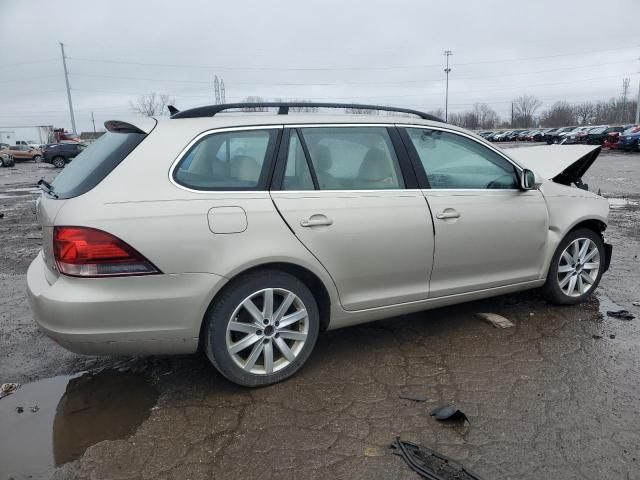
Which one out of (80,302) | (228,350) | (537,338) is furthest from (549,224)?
(80,302)

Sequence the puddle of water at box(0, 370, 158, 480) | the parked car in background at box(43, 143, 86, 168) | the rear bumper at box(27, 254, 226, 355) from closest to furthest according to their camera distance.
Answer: the puddle of water at box(0, 370, 158, 480) < the rear bumper at box(27, 254, 226, 355) < the parked car in background at box(43, 143, 86, 168)

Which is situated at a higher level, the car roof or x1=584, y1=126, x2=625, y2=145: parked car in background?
the car roof

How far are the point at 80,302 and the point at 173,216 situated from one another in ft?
2.21

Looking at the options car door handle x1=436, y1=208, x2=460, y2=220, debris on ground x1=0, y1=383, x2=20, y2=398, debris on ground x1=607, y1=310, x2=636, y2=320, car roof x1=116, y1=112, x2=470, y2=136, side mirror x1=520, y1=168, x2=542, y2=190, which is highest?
car roof x1=116, y1=112, x2=470, y2=136

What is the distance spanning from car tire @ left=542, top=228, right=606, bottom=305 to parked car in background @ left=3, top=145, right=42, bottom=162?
40.3 meters

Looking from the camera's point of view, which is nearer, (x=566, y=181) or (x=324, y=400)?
(x=324, y=400)

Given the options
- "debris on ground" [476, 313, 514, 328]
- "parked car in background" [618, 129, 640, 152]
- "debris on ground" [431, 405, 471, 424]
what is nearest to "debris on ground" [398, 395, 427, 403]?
"debris on ground" [431, 405, 471, 424]

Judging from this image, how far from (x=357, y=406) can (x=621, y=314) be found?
273cm

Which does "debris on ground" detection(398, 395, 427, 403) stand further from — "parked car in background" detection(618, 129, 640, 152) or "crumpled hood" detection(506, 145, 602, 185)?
"parked car in background" detection(618, 129, 640, 152)

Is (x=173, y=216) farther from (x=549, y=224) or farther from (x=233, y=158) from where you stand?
(x=549, y=224)

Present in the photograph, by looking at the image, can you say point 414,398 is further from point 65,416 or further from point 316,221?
point 65,416

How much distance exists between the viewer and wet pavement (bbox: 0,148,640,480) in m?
2.67

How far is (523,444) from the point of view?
2.76 metres

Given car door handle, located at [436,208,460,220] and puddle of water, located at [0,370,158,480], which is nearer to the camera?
puddle of water, located at [0,370,158,480]
